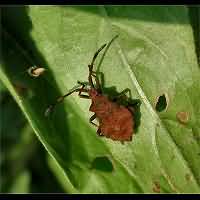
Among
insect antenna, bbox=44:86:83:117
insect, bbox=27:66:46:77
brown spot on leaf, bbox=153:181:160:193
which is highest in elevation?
insect, bbox=27:66:46:77

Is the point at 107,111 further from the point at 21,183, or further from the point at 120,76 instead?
the point at 21,183

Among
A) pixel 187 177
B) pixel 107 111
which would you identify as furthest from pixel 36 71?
pixel 187 177

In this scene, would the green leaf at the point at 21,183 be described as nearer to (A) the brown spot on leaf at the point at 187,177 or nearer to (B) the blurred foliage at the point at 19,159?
(B) the blurred foliage at the point at 19,159

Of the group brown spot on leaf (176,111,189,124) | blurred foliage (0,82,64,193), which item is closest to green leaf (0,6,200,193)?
brown spot on leaf (176,111,189,124)

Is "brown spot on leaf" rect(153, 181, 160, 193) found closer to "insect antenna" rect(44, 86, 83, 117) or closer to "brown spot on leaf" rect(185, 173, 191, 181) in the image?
"brown spot on leaf" rect(185, 173, 191, 181)

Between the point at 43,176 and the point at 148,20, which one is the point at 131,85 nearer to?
the point at 148,20
